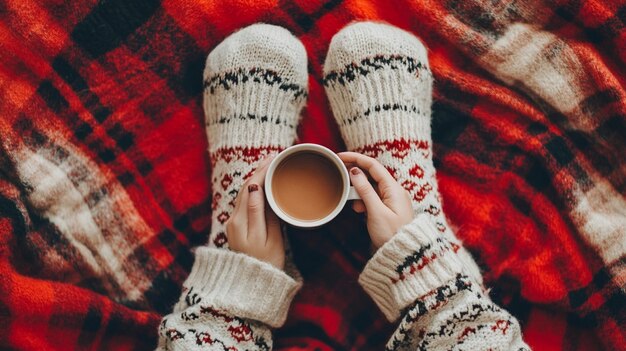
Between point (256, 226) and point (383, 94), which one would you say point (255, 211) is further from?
point (383, 94)

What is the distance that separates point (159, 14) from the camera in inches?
40.9

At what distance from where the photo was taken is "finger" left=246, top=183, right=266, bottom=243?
86cm

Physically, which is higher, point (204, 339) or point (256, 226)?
point (256, 226)

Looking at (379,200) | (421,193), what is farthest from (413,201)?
(379,200)

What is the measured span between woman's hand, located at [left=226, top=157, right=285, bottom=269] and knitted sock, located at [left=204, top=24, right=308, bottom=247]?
12cm

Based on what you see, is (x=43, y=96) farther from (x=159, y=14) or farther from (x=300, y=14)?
(x=300, y=14)

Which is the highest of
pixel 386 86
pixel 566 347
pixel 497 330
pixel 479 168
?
pixel 386 86

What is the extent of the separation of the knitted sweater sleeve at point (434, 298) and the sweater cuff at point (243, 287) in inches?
5.9

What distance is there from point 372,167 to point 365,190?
2.3 inches

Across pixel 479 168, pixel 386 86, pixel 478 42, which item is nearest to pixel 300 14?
pixel 386 86

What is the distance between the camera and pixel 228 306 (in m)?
0.88

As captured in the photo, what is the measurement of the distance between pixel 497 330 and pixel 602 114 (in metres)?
0.43

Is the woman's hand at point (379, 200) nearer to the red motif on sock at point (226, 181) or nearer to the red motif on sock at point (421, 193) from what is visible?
the red motif on sock at point (421, 193)

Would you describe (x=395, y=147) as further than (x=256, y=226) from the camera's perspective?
Yes
